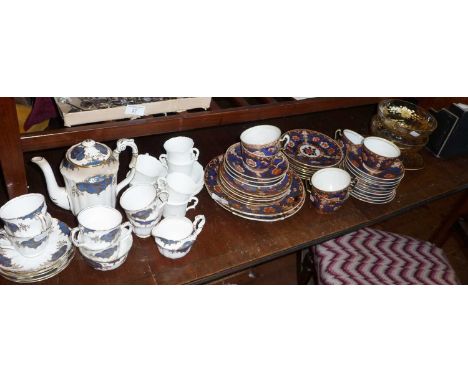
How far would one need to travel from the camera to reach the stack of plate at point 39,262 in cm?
110

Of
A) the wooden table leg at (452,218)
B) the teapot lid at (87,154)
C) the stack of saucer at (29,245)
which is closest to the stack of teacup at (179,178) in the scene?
the teapot lid at (87,154)

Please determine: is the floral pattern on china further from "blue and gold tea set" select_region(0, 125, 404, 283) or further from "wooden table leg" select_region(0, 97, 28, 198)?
"wooden table leg" select_region(0, 97, 28, 198)

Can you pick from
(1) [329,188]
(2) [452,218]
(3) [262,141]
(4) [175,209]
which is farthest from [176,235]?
(2) [452,218]

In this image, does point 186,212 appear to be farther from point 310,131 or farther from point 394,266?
point 394,266

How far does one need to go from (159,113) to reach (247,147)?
0.29 meters

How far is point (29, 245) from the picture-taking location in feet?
3.61

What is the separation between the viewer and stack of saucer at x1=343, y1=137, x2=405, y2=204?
1.46m

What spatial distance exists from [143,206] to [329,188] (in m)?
0.65

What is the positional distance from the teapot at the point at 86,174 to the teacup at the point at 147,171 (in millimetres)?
80

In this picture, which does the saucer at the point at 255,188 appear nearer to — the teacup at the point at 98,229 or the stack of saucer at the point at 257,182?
the stack of saucer at the point at 257,182

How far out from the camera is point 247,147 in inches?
52.5
